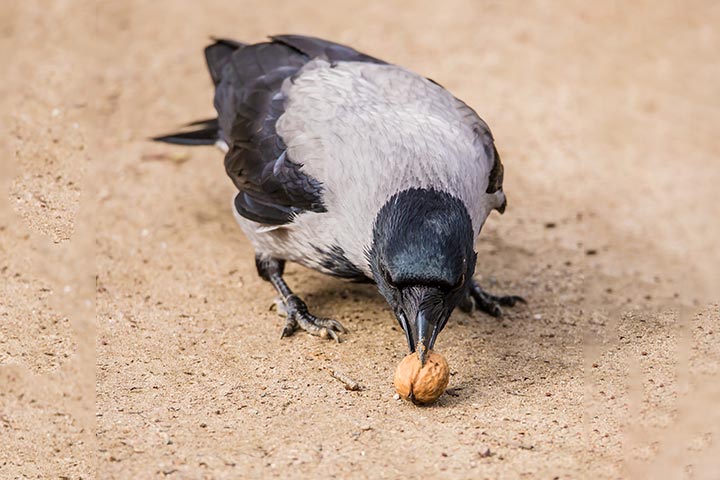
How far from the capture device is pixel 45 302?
6262mm

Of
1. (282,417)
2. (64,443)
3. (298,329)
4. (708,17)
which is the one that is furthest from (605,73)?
(64,443)

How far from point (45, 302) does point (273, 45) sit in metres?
2.76

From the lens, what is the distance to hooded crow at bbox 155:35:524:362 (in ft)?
17.4

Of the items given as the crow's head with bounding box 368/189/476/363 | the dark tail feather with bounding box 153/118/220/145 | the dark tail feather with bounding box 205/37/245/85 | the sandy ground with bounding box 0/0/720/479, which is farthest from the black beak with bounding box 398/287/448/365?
the dark tail feather with bounding box 205/37/245/85

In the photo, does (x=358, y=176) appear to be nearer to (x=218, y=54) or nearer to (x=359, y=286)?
(x=359, y=286)

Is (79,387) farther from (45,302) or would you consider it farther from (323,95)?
(323,95)

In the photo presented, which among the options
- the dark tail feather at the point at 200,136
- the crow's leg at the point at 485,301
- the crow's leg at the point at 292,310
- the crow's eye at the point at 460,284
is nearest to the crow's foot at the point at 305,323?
the crow's leg at the point at 292,310

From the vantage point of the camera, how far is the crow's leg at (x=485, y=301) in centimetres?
697

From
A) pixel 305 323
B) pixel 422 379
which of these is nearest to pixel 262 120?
pixel 305 323

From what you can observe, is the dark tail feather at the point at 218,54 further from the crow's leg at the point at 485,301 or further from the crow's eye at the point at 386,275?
the crow's eye at the point at 386,275

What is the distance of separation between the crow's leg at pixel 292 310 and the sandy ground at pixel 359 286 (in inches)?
3.4

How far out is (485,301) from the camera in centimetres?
704

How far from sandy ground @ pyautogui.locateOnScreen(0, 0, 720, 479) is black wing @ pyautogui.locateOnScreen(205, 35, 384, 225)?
0.89 m

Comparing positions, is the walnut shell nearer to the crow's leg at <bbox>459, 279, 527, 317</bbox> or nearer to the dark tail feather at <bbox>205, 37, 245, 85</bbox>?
the crow's leg at <bbox>459, 279, 527, 317</bbox>
